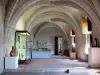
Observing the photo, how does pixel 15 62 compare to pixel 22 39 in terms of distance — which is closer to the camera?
pixel 15 62

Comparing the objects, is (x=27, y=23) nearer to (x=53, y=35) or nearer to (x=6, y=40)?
(x=6, y=40)

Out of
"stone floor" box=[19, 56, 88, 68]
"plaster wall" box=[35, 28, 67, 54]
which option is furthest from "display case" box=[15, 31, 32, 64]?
"plaster wall" box=[35, 28, 67, 54]

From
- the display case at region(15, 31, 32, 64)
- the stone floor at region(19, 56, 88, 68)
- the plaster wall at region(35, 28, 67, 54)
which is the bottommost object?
the stone floor at region(19, 56, 88, 68)

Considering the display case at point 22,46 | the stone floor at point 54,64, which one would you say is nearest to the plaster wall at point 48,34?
the stone floor at point 54,64

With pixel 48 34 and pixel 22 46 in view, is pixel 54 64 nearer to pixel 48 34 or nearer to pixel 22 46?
pixel 22 46

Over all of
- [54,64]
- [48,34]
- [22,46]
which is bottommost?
[54,64]

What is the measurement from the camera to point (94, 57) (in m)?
9.74

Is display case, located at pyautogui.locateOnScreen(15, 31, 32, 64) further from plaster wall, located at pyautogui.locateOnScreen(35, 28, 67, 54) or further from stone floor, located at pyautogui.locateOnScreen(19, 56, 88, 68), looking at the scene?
plaster wall, located at pyautogui.locateOnScreen(35, 28, 67, 54)

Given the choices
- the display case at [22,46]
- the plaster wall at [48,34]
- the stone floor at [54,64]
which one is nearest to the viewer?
the stone floor at [54,64]

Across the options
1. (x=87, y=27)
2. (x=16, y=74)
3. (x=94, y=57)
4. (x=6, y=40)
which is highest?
(x=87, y=27)

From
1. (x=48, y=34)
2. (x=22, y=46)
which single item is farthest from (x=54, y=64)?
(x=48, y=34)

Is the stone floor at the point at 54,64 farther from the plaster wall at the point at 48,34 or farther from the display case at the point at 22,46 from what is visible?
the plaster wall at the point at 48,34

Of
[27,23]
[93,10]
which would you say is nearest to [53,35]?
[27,23]

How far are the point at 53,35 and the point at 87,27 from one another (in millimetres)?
11562
